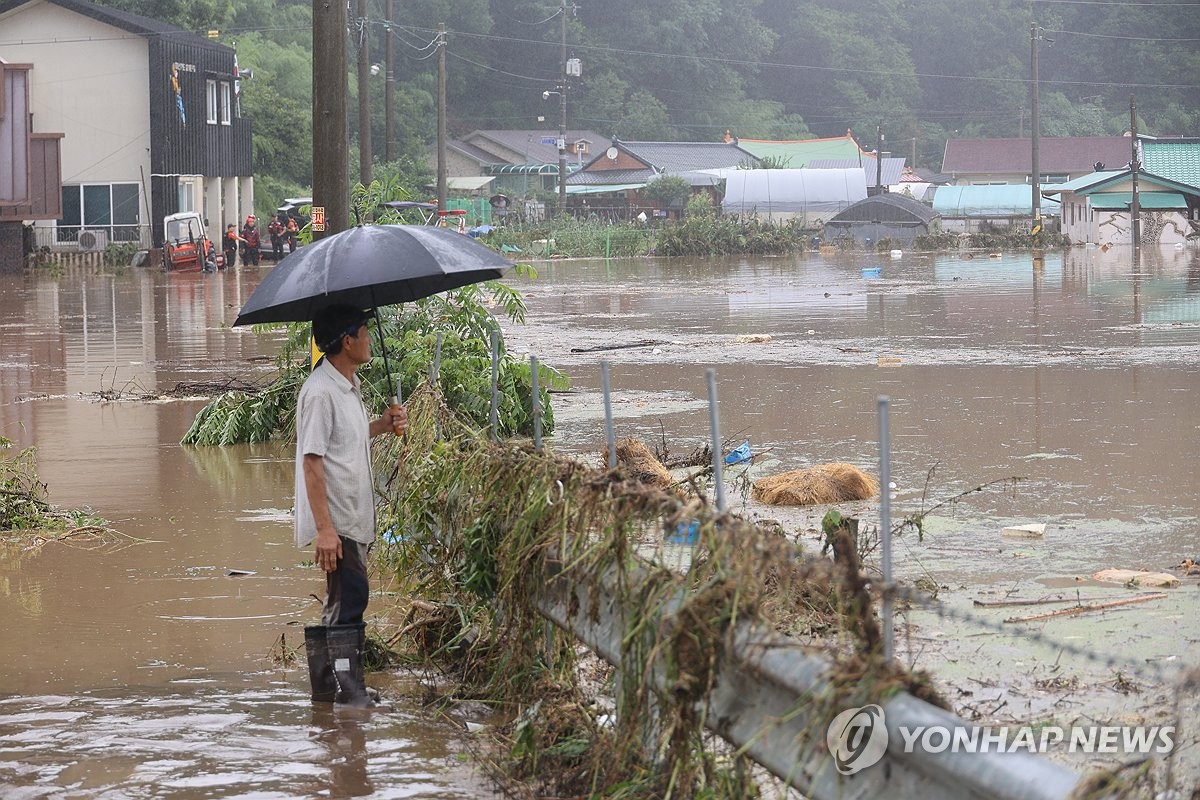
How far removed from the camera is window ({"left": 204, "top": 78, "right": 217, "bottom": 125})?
169 feet

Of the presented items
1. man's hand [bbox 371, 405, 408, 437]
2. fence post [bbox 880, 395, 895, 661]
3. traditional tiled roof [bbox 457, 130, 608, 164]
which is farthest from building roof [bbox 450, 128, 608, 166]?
fence post [bbox 880, 395, 895, 661]

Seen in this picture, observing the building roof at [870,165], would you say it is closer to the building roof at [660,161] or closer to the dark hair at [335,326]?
the building roof at [660,161]

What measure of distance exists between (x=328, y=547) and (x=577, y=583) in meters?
1.28

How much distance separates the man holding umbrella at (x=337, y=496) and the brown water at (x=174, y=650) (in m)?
0.22

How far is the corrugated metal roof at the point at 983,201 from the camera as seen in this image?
250ft

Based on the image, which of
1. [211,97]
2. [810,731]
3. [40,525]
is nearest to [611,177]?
[211,97]

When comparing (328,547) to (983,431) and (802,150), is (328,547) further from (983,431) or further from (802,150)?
(802,150)

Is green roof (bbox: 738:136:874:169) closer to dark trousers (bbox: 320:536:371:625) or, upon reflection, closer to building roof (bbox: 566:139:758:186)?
building roof (bbox: 566:139:758:186)

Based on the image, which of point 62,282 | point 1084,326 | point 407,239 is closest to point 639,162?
point 62,282

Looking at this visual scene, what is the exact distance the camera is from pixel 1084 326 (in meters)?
23.0

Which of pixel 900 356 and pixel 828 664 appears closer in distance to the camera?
pixel 828 664

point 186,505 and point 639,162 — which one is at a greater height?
point 639,162

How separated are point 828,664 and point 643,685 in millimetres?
802

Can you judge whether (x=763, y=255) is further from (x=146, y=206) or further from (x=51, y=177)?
(x=51, y=177)
